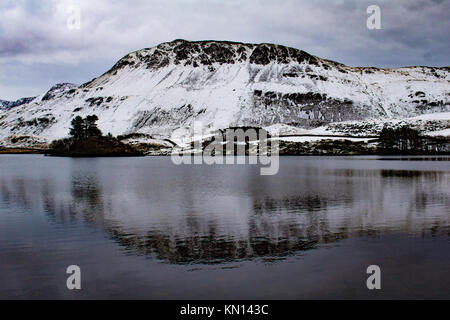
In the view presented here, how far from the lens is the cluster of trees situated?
190375 mm

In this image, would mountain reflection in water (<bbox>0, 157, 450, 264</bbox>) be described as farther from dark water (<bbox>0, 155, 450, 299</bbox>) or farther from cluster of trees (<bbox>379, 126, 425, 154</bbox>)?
cluster of trees (<bbox>379, 126, 425, 154</bbox>)

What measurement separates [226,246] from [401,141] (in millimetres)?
191508

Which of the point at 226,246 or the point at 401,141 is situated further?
the point at 401,141

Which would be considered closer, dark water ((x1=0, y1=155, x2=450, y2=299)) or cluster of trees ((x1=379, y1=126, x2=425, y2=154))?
dark water ((x1=0, y1=155, x2=450, y2=299))

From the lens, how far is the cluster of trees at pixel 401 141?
19038 centimetres

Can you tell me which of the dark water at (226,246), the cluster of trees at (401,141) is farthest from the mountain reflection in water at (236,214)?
the cluster of trees at (401,141)

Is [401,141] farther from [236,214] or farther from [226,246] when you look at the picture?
[226,246]

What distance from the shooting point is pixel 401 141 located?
642 ft

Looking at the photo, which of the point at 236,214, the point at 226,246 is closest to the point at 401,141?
the point at 236,214

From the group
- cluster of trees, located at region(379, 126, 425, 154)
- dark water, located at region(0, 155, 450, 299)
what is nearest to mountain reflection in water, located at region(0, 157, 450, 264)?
dark water, located at region(0, 155, 450, 299)

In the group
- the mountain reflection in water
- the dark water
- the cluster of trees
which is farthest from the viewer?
the cluster of trees

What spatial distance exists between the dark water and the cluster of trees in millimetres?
156497
